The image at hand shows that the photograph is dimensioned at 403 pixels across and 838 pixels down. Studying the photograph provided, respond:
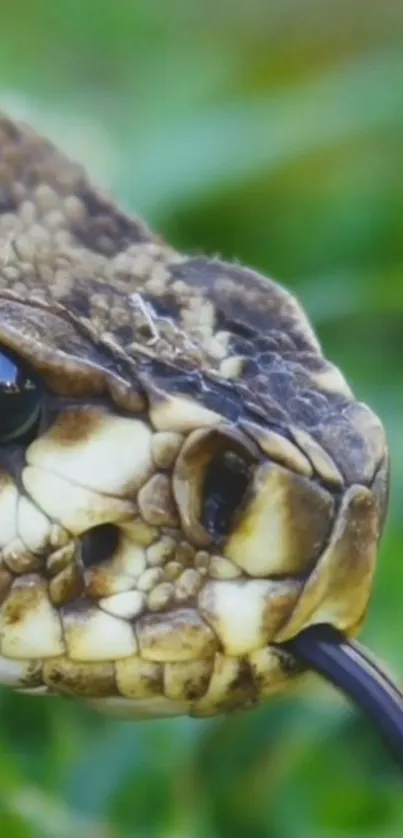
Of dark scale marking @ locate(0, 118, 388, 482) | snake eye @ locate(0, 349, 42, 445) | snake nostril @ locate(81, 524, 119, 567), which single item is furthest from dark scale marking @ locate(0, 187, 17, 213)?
snake nostril @ locate(81, 524, 119, 567)

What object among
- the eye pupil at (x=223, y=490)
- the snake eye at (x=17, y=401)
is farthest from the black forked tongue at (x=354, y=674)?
the snake eye at (x=17, y=401)

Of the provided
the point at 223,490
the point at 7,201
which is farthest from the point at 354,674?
the point at 7,201

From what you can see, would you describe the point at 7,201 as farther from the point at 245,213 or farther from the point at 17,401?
the point at 245,213

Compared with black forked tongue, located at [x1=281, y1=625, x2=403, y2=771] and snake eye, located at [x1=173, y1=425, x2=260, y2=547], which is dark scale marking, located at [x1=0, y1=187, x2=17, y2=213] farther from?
black forked tongue, located at [x1=281, y1=625, x2=403, y2=771]

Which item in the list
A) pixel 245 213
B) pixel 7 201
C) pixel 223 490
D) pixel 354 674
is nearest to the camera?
pixel 223 490

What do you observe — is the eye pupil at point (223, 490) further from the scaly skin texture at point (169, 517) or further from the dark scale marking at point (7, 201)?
the dark scale marking at point (7, 201)
